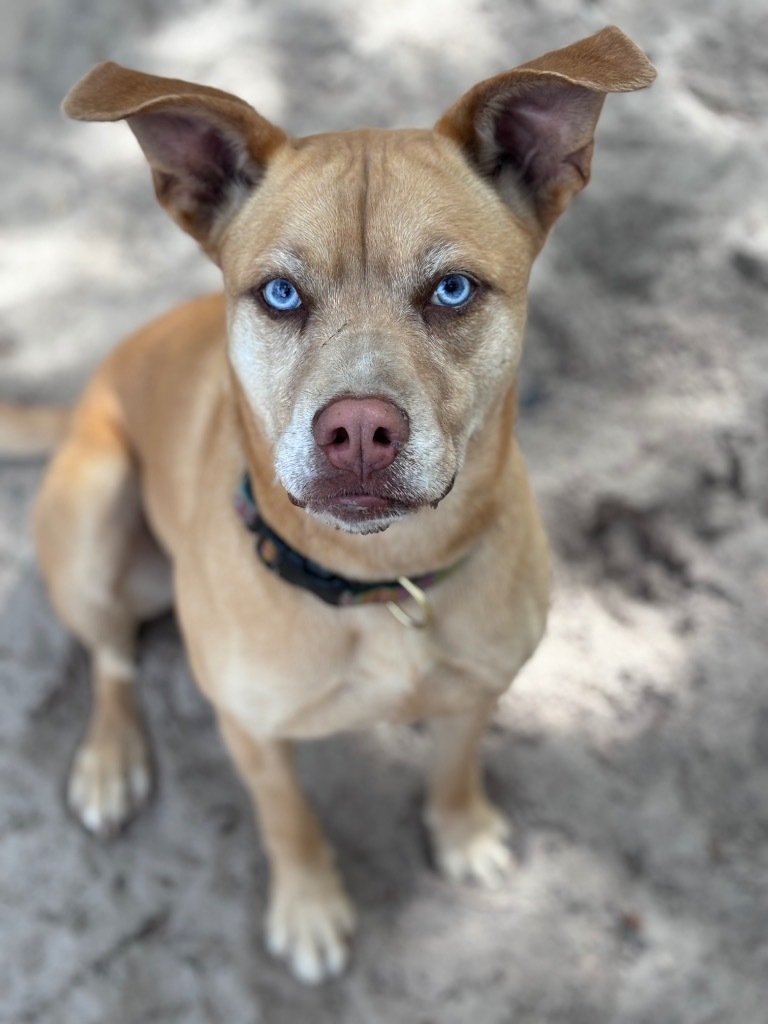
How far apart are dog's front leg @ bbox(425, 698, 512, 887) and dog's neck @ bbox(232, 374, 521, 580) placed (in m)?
0.83

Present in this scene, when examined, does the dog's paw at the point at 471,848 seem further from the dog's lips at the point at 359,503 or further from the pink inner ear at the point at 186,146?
the pink inner ear at the point at 186,146

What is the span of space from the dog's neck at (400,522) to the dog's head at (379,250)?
83 millimetres

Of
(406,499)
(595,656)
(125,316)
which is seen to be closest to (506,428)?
(406,499)

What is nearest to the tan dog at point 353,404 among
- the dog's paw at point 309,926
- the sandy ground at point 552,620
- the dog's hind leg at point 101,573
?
the dog's paw at point 309,926

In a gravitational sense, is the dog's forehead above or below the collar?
above

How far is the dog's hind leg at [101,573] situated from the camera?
273cm

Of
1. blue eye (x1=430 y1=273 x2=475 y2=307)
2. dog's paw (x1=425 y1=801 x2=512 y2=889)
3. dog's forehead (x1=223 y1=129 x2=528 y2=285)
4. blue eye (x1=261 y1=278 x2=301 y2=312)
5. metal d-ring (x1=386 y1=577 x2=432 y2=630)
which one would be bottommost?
dog's paw (x1=425 y1=801 x2=512 y2=889)

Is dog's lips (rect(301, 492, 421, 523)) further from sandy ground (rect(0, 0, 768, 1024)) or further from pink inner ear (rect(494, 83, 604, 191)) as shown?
sandy ground (rect(0, 0, 768, 1024))

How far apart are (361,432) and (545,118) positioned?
65 cm

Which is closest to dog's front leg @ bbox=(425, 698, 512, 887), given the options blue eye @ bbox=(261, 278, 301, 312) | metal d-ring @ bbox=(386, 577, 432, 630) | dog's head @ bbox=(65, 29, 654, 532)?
metal d-ring @ bbox=(386, 577, 432, 630)

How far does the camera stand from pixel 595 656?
3.00 m

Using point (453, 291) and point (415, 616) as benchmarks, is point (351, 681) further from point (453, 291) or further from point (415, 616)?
point (453, 291)

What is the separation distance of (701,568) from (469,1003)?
1.36m

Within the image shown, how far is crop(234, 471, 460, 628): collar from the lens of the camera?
6.33 ft
